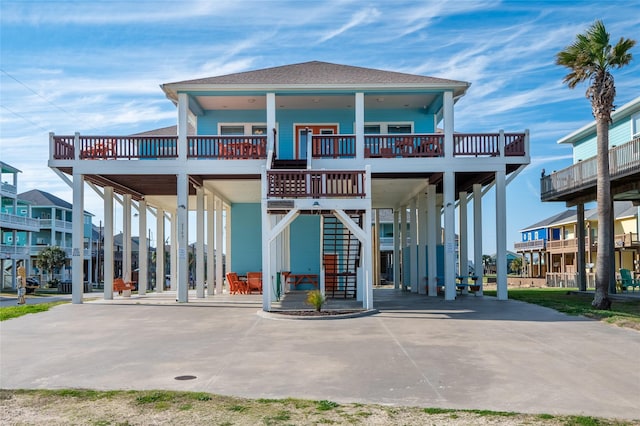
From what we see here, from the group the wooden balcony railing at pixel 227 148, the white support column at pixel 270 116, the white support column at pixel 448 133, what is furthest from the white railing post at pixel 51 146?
the white support column at pixel 448 133

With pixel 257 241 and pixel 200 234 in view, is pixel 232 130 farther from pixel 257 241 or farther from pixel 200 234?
pixel 257 241

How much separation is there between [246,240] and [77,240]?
8.78 m

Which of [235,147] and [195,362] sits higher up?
[235,147]

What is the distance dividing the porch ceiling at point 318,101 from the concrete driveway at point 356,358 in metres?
9.30

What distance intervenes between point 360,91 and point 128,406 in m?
15.8

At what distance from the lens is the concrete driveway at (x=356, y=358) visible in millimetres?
7230

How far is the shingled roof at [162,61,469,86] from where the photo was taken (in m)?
20.6

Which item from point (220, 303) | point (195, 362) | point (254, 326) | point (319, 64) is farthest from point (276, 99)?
point (195, 362)

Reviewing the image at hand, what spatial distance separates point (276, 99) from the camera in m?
22.6

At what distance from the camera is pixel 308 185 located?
16281 mm

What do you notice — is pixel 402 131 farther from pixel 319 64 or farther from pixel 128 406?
pixel 128 406

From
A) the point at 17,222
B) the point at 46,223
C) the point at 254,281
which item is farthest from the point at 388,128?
the point at 46,223

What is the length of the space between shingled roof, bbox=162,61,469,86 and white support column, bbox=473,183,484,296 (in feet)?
15.6

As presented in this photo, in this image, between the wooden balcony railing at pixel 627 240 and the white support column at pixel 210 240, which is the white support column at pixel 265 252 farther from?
the wooden balcony railing at pixel 627 240
